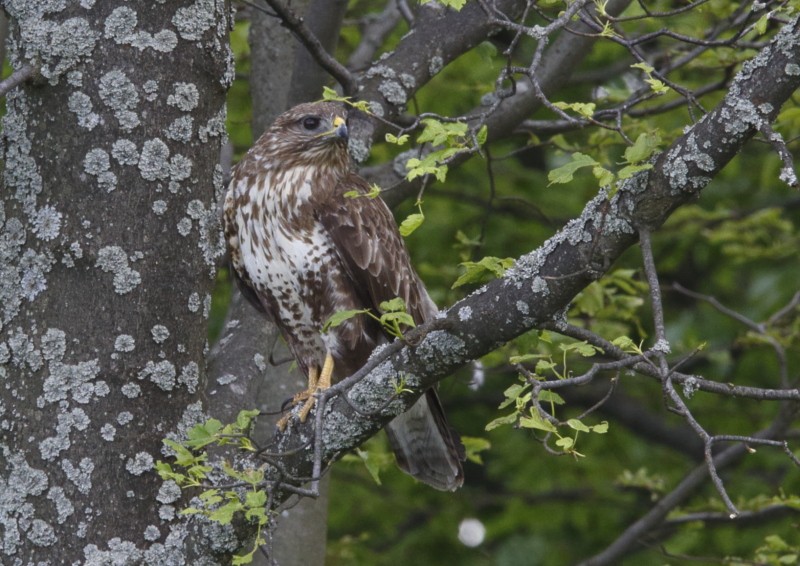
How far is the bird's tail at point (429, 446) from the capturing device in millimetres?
3443

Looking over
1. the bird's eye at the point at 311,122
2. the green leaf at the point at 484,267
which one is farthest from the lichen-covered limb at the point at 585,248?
the bird's eye at the point at 311,122

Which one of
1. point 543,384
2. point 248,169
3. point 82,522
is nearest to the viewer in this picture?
point 543,384

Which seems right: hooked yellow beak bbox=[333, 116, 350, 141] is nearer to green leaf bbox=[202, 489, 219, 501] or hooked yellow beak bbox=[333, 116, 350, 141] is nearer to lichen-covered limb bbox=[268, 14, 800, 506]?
lichen-covered limb bbox=[268, 14, 800, 506]

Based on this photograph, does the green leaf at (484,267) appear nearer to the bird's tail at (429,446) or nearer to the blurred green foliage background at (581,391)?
the bird's tail at (429,446)

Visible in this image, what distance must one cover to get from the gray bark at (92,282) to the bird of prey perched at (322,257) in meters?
0.78

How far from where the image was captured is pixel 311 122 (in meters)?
3.53

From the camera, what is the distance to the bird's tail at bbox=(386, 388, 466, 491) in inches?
136

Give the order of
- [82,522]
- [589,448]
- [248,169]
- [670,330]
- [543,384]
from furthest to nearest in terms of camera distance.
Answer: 1. [589,448]
2. [670,330]
3. [248,169]
4. [82,522]
5. [543,384]

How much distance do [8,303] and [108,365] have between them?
35 cm

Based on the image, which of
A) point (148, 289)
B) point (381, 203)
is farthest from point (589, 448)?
point (148, 289)

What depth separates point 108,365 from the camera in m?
2.53

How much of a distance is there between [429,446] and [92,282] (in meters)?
1.56

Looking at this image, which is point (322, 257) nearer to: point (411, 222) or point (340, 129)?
point (340, 129)

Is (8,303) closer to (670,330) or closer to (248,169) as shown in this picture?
(248,169)
